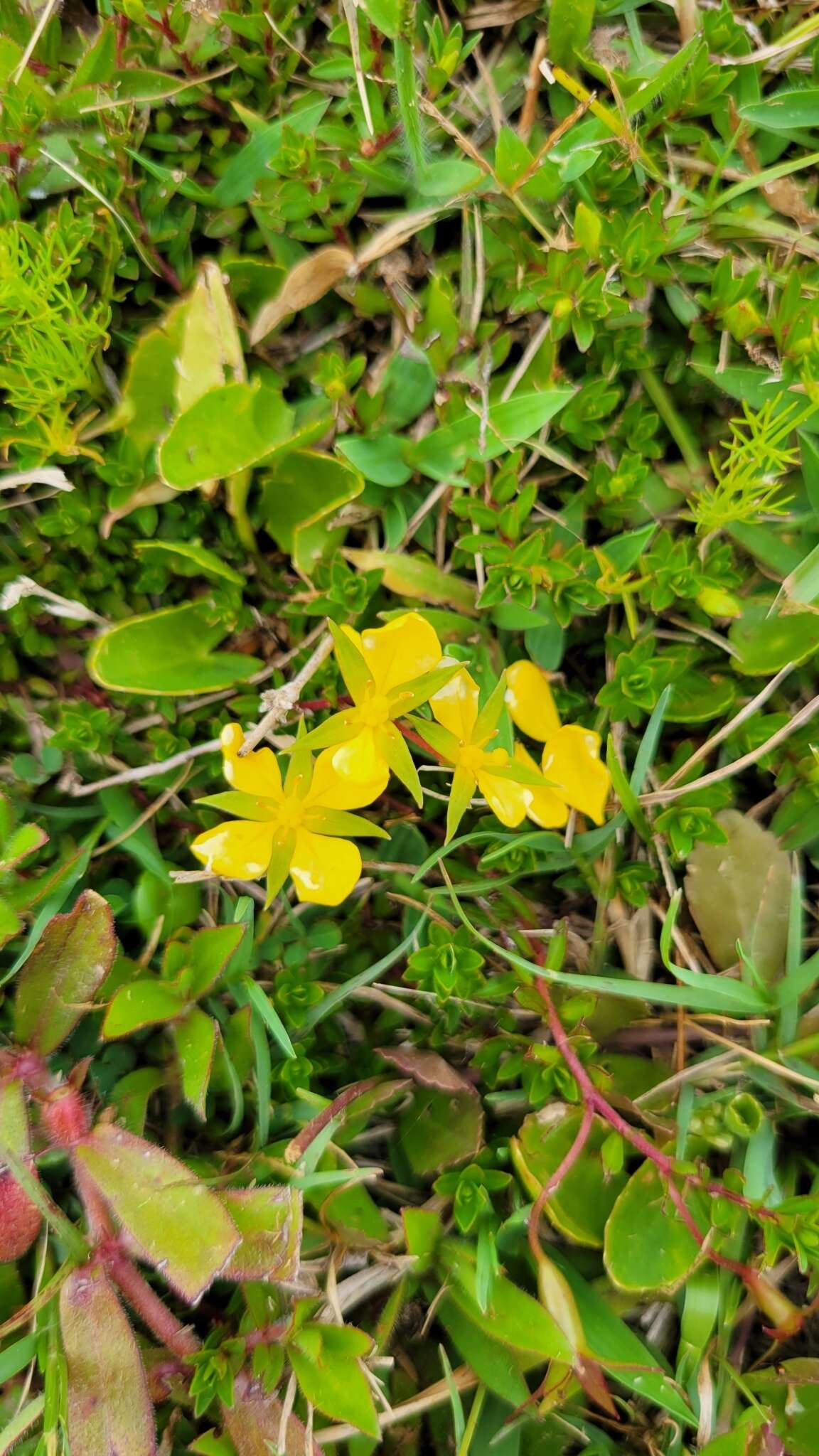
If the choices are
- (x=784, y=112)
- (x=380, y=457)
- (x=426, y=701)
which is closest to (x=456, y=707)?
(x=426, y=701)

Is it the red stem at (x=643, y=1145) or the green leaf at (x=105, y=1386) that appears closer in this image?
the green leaf at (x=105, y=1386)

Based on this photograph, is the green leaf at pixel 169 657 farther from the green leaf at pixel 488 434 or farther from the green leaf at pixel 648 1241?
the green leaf at pixel 648 1241

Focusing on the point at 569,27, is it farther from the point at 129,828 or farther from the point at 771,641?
the point at 129,828

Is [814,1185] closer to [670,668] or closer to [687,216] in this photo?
[670,668]

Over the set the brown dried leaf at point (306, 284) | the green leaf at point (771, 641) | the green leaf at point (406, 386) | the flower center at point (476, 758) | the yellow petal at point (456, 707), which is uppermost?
the brown dried leaf at point (306, 284)

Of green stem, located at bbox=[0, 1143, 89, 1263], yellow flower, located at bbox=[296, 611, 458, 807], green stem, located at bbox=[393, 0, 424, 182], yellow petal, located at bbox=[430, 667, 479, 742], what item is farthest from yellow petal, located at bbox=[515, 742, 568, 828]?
green stem, located at bbox=[393, 0, 424, 182]

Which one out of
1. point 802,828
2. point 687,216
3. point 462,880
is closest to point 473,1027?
point 462,880

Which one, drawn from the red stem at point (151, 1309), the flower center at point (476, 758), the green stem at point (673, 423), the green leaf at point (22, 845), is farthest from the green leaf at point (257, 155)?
the red stem at point (151, 1309)
